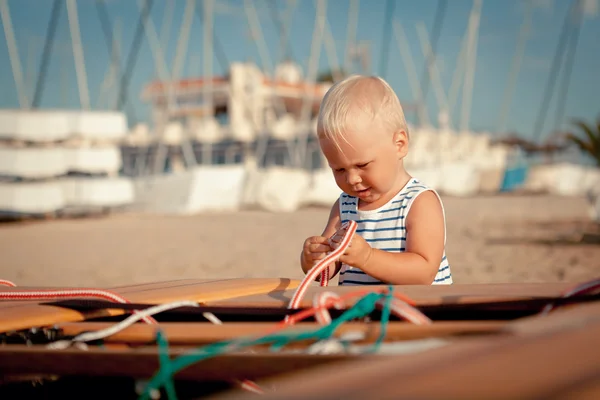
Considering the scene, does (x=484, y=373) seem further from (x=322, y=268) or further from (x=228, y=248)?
(x=228, y=248)

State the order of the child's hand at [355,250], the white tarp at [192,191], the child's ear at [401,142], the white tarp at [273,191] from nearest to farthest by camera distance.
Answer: the child's hand at [355,250] → the child's ear at [401,142] → the white tarp at [192,191] → the white tarp at [273,191]

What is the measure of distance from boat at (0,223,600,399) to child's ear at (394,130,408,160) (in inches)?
26.3

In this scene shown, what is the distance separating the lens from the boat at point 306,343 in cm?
69

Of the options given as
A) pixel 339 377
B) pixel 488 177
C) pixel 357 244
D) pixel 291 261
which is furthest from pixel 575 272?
pixel 488 177

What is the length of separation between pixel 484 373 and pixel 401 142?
1939 millimetres

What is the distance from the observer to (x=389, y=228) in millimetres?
2637

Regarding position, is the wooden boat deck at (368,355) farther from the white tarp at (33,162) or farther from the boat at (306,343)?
the white tarp at (33,162)

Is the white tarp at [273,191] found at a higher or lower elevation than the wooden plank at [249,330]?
higher

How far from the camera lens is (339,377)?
2.34 feet

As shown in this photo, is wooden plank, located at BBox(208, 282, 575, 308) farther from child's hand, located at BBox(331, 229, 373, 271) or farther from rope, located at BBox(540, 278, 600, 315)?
child's hand, located at BBox(331, 229, 373, 271)

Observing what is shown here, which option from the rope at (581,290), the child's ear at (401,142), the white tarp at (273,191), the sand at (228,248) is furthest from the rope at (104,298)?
the white tarp at (273,191)

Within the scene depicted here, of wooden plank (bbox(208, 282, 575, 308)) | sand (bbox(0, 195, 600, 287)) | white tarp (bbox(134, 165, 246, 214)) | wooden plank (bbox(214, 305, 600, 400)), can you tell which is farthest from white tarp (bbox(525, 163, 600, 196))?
wooden plank (bbox(214, 305, 600, 400))

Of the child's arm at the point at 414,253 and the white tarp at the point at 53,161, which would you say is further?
the white tarp at the point at 53,161

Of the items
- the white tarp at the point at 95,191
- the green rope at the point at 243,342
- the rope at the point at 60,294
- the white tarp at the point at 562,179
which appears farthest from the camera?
the white tarp at the point at 562,179
